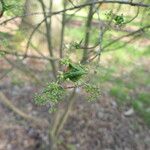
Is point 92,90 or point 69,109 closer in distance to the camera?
point 92,90

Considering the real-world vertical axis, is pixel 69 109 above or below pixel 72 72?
below

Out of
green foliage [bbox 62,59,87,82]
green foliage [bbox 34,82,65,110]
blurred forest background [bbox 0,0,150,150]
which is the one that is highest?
green foliage [bbox 62,59,87,82]

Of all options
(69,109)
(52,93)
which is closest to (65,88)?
(52,93)

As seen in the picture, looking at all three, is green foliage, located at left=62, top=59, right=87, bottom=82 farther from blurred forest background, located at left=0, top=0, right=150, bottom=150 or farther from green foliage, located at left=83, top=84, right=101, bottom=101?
blurred forest background, located at left=0, top=0, right=150, bottom=150

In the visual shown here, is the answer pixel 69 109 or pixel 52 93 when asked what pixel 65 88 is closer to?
pixel 52 93

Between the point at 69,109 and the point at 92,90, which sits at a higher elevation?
the point at 92,90

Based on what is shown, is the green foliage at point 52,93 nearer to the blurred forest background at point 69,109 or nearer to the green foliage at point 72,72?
the green foliage at point 72,72

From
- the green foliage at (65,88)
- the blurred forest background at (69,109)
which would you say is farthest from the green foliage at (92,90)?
the blurred forest background at (69,109)

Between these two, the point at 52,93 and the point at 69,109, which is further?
the point at 69,109

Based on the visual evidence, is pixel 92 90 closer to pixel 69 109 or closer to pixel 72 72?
pixel 72 72

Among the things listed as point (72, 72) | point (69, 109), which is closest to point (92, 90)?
point (72, 72)

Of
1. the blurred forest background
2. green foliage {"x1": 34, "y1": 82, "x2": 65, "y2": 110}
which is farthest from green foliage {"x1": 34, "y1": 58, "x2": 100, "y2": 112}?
the blurred forest background
